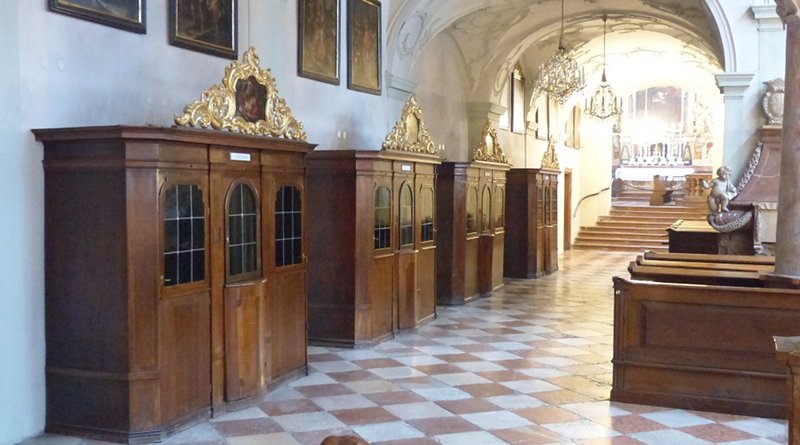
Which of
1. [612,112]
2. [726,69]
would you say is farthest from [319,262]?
[612,112]

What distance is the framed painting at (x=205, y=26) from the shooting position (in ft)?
19.9

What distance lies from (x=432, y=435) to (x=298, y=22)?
4740mm

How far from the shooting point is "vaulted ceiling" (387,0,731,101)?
33.8 ft

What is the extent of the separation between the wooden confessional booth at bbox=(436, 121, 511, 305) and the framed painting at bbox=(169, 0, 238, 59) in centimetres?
423

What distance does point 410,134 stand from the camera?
884 centimetres

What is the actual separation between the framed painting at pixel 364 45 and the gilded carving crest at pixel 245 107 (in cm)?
268

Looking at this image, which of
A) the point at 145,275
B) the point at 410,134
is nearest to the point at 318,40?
the point at 410,134

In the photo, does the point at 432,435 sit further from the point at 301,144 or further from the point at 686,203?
the point at 686,203

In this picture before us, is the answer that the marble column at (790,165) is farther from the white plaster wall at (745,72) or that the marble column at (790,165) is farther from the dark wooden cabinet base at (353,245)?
the white plaster wall at (745,72)

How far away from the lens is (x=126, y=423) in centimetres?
474

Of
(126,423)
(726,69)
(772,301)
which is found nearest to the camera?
(126,423)

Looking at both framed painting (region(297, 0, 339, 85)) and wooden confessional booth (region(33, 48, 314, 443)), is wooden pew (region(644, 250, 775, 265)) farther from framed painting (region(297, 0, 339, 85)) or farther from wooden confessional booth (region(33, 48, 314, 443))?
wooden confessional booth (region(33, 48, 314, 443))

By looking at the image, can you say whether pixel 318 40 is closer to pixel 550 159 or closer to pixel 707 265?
pixel 707 265

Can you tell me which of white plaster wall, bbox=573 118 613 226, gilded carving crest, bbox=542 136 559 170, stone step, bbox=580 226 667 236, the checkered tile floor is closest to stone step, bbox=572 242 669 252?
stone step, bbox=580 226 667 236
